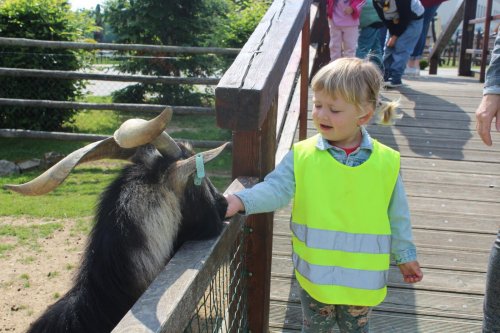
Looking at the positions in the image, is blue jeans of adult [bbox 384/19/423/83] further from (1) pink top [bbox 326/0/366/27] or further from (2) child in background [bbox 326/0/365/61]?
(1) pink top [bbox 326/0/366/27]

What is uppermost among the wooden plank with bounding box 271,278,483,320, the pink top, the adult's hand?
the pink top

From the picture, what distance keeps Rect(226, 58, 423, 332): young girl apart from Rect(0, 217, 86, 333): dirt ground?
2.16 meters

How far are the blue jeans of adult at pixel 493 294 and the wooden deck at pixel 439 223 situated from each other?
0.74 m

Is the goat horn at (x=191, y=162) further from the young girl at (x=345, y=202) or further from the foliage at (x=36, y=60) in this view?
the foliage at (x=36, y=60)

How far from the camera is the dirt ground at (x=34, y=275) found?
13.8ft

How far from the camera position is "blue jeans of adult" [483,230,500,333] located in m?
2.02

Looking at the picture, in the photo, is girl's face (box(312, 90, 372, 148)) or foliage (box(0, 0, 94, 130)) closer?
girl's face (box(312, 90, 372, 148))

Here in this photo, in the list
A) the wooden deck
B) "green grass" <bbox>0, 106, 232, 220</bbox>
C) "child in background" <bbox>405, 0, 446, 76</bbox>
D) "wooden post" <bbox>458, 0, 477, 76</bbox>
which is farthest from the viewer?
"wooden post" <bbox>458, 0, 477, 76</bbox>

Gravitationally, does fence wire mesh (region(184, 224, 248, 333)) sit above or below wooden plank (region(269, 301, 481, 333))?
above

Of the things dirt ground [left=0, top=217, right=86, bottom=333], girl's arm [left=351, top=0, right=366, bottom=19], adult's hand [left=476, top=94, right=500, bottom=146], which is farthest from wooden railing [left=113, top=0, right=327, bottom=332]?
girl's arm [left=351, top=0, right=366, bottom=19]

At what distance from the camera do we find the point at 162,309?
1423 mm

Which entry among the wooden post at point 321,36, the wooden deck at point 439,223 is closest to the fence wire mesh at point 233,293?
the wooden deck at point 439,223

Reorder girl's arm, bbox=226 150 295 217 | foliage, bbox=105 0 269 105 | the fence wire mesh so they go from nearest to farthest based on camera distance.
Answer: girl's arm, bbox=226 150 295 217
the fence wire mesh
foliage, bbox=105 0 269 105

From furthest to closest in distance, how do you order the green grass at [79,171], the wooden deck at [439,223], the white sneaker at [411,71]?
the white sneaker at [411,71], the green grass at [79,171], the wooden deck at [439,223]
